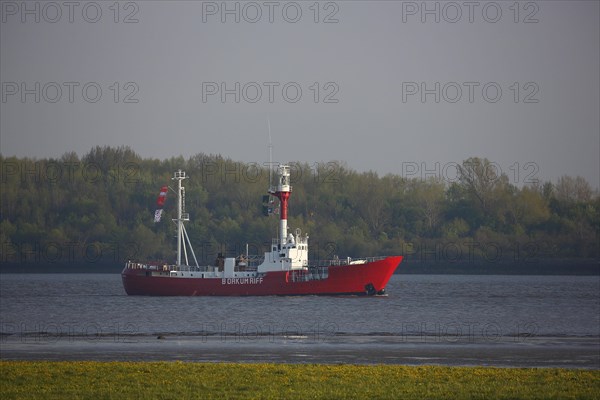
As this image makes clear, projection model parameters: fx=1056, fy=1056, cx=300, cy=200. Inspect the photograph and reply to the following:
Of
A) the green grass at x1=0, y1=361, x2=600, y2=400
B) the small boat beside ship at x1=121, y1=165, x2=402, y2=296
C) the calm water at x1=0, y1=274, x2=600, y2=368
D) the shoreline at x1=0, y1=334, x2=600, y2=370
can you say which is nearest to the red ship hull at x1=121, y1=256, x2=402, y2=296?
the small boat beside ship at x1=121, y1=165, x2=402, y2=296

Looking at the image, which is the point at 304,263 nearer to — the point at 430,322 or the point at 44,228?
the point at 430,322

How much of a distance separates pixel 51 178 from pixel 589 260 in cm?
9677

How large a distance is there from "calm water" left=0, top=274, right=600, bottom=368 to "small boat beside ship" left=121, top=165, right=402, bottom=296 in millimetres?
1234

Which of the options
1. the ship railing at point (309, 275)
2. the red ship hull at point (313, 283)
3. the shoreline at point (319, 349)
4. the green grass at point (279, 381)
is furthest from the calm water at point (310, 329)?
the green grass at point (279, 381)

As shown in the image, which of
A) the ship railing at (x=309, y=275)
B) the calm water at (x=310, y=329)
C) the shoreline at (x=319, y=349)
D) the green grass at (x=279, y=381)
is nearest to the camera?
the green grass at (x=279, y=381)

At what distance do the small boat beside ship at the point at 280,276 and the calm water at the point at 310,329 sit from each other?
1234mm

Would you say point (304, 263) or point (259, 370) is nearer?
point (259, 370)

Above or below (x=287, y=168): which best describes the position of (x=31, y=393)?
below

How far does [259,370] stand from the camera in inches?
1416

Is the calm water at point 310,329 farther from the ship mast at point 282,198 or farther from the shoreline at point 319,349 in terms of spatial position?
the ship mast at point 282,198

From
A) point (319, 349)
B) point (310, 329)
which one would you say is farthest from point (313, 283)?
point (319, 349)

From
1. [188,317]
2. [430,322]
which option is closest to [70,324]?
[188,317]

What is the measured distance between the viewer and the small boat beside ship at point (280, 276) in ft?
310

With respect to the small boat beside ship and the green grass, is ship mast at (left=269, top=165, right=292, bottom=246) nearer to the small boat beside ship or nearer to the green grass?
the small boat beside ship
